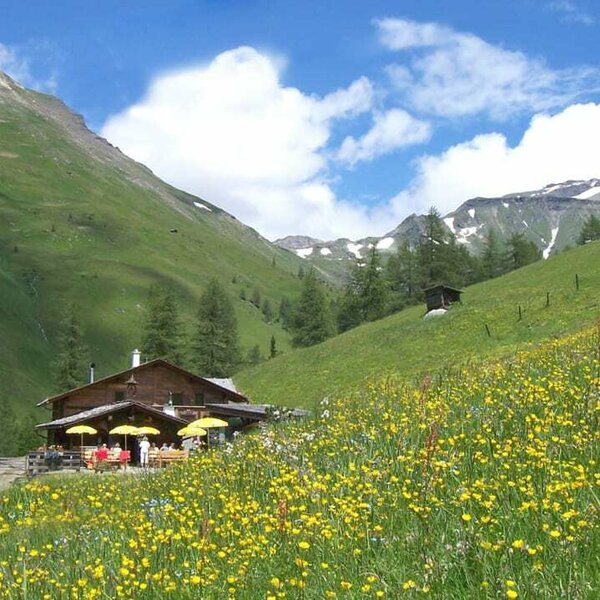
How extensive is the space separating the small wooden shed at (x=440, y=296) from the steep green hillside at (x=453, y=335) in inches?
49.1

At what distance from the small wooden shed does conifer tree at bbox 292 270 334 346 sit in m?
40.2

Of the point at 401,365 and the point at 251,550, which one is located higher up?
the point at 401,365

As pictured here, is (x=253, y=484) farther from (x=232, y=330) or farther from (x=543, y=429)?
→ (x=232, y=330)

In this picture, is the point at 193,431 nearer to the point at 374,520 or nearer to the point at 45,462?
the point at 45,462

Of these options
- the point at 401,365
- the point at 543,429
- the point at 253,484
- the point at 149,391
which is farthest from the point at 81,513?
the point at 149,391

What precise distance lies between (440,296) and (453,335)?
37.5ft

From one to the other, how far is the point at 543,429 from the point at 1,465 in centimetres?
4781

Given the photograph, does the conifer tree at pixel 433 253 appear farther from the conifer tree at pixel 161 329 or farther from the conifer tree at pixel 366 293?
the conifer tree at pixel 161 329

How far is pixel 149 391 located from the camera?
61906 mm

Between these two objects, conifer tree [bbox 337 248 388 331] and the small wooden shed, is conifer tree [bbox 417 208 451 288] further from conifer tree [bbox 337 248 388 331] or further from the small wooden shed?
the small wooden shed

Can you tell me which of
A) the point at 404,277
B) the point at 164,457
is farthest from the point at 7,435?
the point at 164,457

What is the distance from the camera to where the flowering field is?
5496 millimetres

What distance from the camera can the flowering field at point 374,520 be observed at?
216 inches

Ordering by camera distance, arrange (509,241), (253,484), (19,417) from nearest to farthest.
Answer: (253,484) < (509,241) < (19,417)
